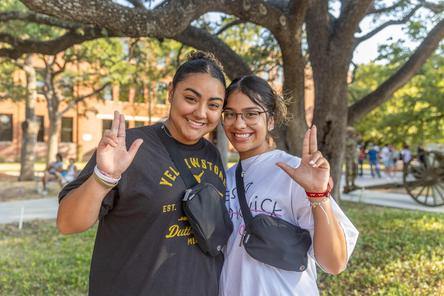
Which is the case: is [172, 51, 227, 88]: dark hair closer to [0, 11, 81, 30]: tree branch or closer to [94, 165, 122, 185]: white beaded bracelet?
[94, 165, 122, 185]: white beaded bracelet

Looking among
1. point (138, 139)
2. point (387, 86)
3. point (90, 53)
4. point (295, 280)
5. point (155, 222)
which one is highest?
point (90, 53)

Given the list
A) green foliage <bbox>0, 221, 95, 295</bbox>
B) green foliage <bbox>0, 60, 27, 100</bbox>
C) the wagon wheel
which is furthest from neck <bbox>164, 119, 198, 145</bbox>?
green foliage <bbox>0, 60, 27, 100</bbox>

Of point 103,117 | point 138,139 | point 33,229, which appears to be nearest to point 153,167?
point 138,139

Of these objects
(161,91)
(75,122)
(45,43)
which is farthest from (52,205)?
(75,122)

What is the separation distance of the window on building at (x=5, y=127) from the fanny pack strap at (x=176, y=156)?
30111 mm

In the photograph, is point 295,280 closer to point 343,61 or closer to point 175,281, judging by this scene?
point 175,281

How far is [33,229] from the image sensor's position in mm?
8023

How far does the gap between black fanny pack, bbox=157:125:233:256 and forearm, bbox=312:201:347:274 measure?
0.42 m

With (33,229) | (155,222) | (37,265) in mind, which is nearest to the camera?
(155,222)

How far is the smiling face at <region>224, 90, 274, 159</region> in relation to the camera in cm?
209

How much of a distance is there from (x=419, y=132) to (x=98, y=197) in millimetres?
16293

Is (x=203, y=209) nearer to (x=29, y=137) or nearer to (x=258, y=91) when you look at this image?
(x=258, y=91)

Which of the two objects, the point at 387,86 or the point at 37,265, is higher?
the point at 387,86

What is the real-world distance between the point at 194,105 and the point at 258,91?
0.36 m
